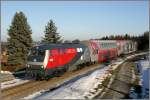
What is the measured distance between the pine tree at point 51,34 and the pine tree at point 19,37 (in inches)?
297

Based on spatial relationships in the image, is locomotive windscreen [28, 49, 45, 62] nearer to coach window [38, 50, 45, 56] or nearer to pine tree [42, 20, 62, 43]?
coach window [38, 50, 45, 56]

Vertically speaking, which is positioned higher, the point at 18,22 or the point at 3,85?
the point at 18,22

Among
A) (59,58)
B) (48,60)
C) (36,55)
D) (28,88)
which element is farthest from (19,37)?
(28,88)

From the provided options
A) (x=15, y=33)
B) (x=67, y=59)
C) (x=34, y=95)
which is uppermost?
(x=15, y=33)

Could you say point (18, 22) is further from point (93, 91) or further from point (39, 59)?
point (93, 91)

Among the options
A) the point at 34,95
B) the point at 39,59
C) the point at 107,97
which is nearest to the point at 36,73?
the point at 39,59

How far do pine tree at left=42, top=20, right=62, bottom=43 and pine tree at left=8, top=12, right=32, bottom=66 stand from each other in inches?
297

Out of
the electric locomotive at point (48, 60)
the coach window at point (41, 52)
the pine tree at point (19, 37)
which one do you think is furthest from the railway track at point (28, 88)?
the pine tree at point (19, 37)

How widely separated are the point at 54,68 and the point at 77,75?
3.06m

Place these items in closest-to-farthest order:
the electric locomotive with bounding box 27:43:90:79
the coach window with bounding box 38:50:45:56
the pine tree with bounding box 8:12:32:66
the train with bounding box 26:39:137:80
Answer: the electric locomotive with bounding box 27:43:90:79
the train with bounding box 26:39:137:80
the coach window with bounding box 38:50:45:56
the pine tree with bounding box 8:12:32:66

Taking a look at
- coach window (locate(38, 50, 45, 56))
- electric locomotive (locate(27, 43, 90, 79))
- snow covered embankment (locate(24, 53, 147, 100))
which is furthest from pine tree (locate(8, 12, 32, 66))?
snow covered embankment (locate(24, 53, 147, 100))

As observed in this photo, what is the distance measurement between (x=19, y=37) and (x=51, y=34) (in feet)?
31.6

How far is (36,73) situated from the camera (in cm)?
2441

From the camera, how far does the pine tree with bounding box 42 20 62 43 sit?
55.9 metres
